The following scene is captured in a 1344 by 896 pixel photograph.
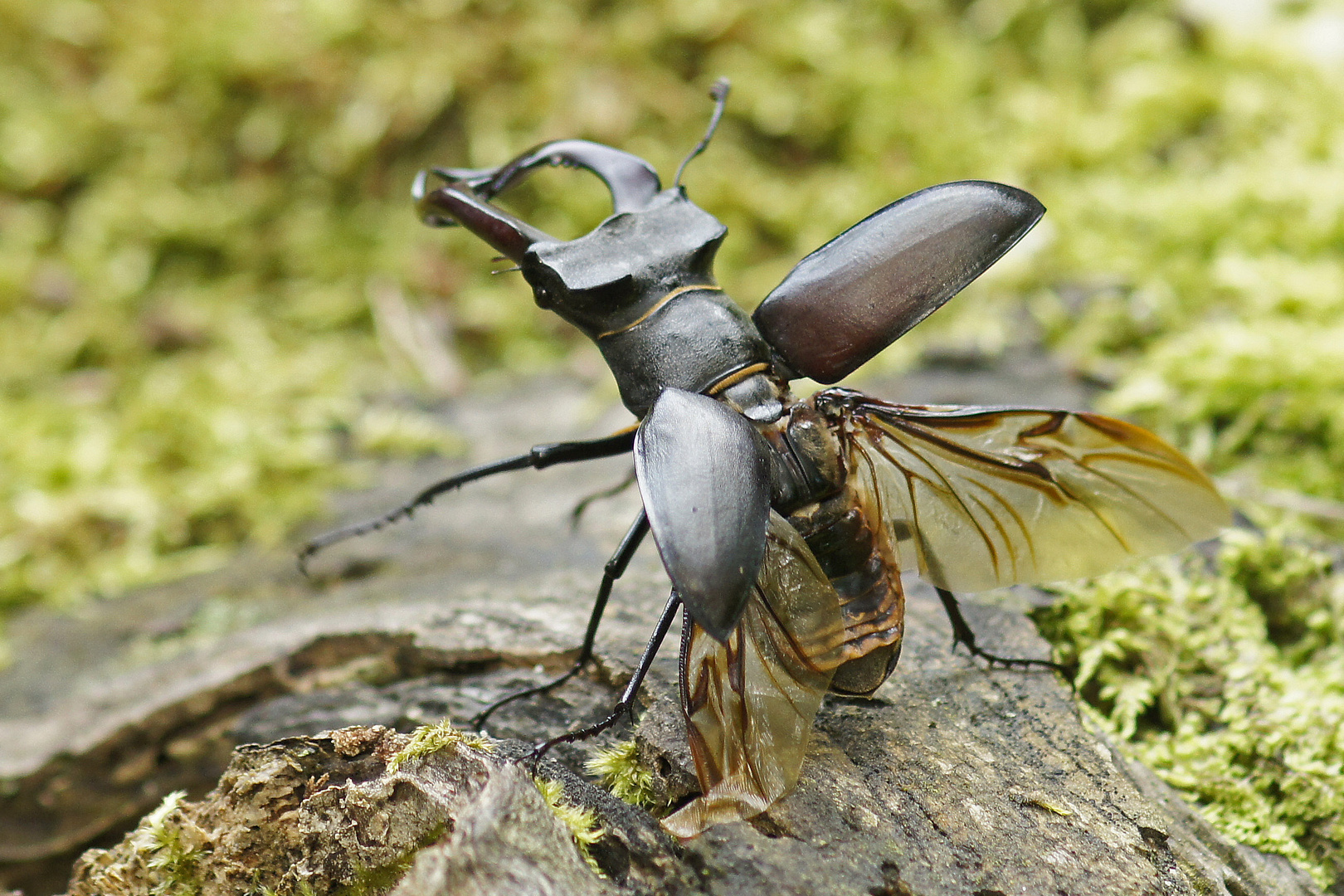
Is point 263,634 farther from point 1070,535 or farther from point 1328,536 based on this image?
point 1328,536

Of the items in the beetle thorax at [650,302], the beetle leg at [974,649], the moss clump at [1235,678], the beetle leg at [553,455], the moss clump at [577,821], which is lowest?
the moss clump at [1235,678]

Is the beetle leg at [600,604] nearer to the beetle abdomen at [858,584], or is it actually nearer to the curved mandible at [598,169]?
the beetle abdomen at [858,584]

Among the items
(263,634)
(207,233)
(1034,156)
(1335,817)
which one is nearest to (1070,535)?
(1335,817)

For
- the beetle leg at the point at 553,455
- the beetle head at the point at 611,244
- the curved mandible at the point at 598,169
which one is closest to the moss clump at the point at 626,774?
the beetle leg at the point at 553,455

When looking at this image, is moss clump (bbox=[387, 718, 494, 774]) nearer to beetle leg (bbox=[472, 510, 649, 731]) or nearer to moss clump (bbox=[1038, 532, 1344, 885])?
beetle leg (bbox=[472, 510, 649, 731])

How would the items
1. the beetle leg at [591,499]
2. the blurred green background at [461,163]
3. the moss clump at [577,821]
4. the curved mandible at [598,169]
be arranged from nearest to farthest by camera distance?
the moss clump at [577,821]
the curved mandible at [598,169]
the beetle leg at [591,499]
the blurred green background at [461,163]

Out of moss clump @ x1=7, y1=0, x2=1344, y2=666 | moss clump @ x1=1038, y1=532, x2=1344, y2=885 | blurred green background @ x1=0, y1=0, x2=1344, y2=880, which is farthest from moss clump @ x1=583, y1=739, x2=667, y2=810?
moss clump @ x1=7, y1=0, x2=1344, y2=666
